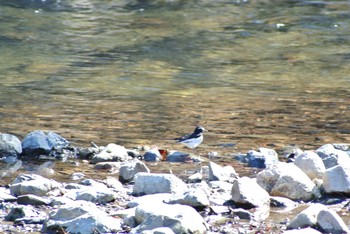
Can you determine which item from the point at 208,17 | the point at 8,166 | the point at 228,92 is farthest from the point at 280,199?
the point at 208,17

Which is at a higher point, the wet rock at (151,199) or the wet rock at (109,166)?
the wet rock at (151,199)

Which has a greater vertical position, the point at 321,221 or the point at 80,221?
the point at 80,221

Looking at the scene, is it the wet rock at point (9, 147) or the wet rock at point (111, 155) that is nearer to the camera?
the wet rock at point (111, 155)

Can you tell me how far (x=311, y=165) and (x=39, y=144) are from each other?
3234 mm

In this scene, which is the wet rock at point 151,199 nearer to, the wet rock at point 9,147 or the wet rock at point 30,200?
the wet rock at point 30,200

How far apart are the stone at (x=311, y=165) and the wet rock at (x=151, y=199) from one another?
154 cm

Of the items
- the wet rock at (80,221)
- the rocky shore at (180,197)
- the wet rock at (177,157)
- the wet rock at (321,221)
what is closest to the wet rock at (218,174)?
the rocky shore at (180,197)

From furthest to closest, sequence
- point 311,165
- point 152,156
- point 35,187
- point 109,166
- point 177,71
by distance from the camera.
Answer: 1. point 177,71
2. point 152,156
3. point 109,166
4. point 311,165
5. point 35,187

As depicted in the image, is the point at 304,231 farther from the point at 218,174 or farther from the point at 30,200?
the point at 30,200

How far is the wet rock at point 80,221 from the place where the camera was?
6.91 meters

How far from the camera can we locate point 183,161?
10.1 metres

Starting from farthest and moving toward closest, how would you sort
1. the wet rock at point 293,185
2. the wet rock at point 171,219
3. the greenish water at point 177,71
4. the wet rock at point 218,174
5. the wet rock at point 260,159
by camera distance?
the greenish water at point 177,71 < the wet rock at point 260,159 < the wet rock at point 218,174 < the wet rock at point 293,185 < the wet rock at point 171,219

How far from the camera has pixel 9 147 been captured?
33.2 feet

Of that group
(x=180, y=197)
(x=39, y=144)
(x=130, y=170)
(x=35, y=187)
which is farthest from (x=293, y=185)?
(x=39, y=144)
